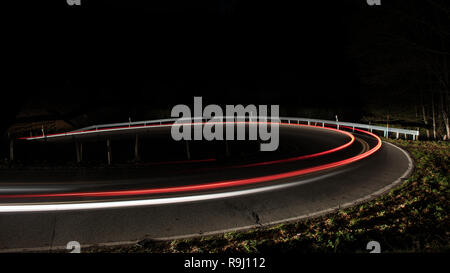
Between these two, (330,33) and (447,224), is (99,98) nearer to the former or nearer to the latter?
(330,33)

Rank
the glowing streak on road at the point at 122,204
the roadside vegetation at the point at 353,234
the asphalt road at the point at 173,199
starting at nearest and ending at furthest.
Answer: the roadside vegetation at the point at 353,234, the asphalt road at the point at 173,199, the glowing streak on road at the point at 122,204

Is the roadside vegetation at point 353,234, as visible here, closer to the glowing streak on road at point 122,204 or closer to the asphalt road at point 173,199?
the asphalt road at point 173,199

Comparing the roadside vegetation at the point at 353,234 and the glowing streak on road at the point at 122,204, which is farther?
the glowing streak on road at the point at 122,204

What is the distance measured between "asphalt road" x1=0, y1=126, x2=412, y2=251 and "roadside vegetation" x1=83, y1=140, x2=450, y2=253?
384mm

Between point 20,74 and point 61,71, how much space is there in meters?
10.7

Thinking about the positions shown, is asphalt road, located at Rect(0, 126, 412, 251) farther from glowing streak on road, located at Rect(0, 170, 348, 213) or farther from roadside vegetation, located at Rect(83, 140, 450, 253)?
roadside vegetation, located at Rect(83, 140, 450, 253)

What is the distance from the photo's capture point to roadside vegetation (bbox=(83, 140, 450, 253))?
4637 mm

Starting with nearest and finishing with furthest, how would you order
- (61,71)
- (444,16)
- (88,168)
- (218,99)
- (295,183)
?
(295,183) < (88,168) < (444,16) < (61,71) < (218,99)

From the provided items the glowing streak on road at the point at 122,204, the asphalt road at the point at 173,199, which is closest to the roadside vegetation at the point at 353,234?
the asphalt road at the point at 173,199

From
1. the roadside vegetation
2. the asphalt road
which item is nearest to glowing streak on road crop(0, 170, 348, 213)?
the asphalt road

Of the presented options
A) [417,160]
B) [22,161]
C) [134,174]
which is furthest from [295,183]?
[22,161]

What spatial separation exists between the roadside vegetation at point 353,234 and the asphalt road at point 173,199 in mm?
384

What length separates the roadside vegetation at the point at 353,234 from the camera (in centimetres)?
464

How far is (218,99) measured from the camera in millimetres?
47594
